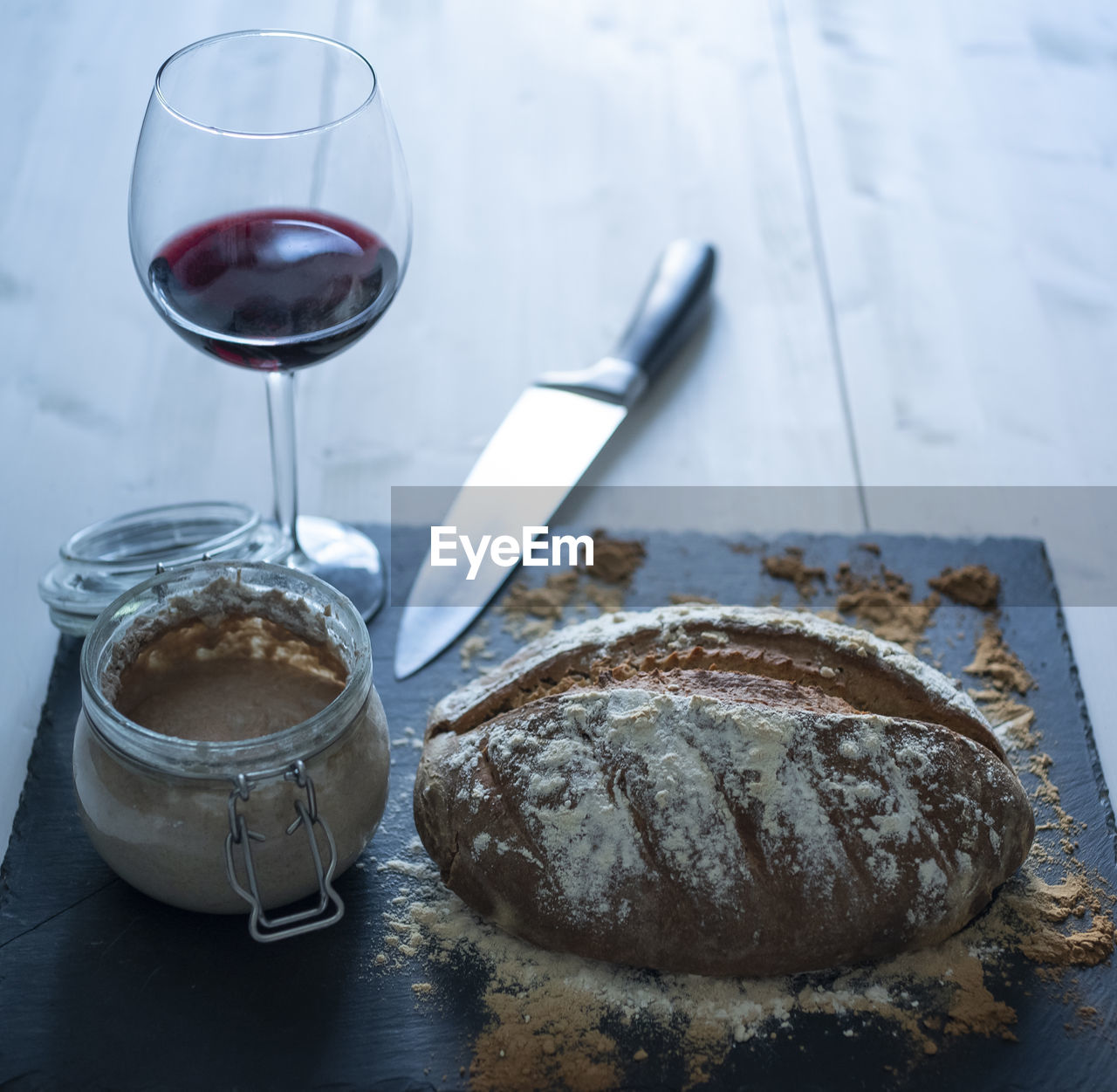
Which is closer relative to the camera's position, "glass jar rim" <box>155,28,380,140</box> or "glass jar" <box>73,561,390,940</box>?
"glass jar" <box>73,561,390,940</box>

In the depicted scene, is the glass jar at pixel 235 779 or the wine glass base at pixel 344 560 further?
the wine glass base at pixel 344 560

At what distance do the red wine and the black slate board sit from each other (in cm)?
52

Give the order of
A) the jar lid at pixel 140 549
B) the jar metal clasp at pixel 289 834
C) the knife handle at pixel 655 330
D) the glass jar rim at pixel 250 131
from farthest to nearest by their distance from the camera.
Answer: the knife handle at pixel 655 330
the jar lid at pixel 140 549
the glass jar rim at pixel 250 131
the jar metal clasp at pixel 289 834

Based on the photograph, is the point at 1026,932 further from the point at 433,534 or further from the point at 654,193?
the point at 654,193

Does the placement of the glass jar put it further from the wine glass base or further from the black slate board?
the wine glass base

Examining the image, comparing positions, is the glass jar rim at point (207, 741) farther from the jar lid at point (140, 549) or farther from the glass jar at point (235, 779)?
the jar lid at point (140, 549)

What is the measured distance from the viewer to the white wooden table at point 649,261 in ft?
6.74

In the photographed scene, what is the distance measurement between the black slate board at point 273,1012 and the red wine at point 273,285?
1.72 feet

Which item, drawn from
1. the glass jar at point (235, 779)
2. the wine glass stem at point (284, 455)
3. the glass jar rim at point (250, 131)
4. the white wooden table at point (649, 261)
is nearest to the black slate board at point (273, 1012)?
the glass jar at point (235, 779)

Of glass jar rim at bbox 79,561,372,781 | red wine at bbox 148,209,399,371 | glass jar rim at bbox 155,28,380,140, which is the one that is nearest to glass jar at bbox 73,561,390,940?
glass jar rim at bbox 79,561,372,781

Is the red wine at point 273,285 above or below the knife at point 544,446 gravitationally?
above

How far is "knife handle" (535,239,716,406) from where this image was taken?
6.68ft

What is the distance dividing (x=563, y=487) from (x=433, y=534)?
0.21 m

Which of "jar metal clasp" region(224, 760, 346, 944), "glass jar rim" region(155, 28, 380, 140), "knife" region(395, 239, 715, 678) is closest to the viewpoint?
"jar metal clasp" region(224, 760, 346, 944)
